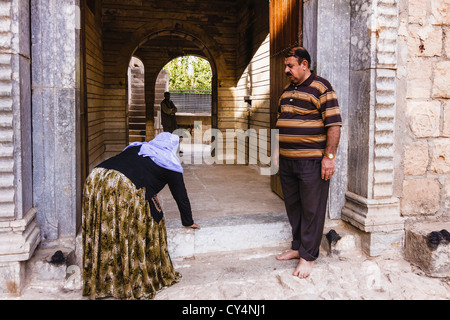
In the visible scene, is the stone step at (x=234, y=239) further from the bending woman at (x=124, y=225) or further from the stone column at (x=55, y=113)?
the bending woman at (x=124, y=225)

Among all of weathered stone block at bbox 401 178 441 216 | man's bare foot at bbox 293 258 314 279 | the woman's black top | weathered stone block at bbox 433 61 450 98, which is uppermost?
weathered stone block at bbox 433 61 450 98

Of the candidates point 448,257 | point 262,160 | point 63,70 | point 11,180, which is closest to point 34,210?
point 11,180

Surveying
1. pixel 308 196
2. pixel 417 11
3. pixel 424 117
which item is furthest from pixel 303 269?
pixel 417 11

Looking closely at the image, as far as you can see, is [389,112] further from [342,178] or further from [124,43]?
[124,43]

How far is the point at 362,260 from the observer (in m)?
3.71

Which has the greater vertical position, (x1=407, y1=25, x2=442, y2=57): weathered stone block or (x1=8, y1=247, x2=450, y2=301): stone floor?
(x1=407, y1=25, x2=442, y2=57): weathered stone block

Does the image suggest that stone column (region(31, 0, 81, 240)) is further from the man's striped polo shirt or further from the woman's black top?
the man's striped polo shirt

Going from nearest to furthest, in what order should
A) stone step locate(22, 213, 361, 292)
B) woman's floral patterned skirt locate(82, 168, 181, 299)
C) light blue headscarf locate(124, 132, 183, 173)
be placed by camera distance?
woman's floral patterned skirt locate(82, 168, 181, 299), light blue headscarf locate(124, 132, 183, 173), stone step locate(22, 213, 361, 292)

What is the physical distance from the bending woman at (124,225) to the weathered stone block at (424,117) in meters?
2.44

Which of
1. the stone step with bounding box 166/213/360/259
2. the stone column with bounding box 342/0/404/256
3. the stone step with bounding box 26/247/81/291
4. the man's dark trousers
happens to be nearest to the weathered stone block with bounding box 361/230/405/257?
the stone column with bounding box 342/0/404/256

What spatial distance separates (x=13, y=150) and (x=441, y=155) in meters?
3.97

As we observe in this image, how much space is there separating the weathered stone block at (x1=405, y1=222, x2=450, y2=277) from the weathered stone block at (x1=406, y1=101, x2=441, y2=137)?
93 cm

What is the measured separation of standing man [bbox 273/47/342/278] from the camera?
3270 mm

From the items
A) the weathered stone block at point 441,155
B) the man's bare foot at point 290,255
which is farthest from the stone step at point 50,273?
the weathered stone block at point 441,155
